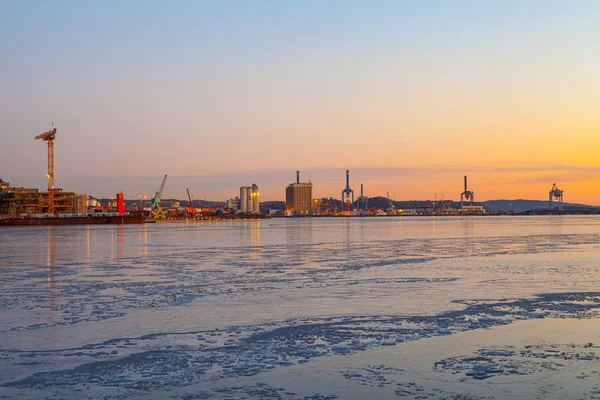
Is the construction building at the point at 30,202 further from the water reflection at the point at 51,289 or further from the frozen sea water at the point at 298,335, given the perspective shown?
the frozen sea water at the point at 298,335

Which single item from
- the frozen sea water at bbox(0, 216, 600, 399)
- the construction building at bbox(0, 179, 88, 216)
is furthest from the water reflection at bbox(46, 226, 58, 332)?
the construction building at bbox(0, 179, 88, 216)

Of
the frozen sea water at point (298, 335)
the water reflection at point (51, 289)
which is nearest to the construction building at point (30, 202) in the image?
the water reflection at point (51, 289)

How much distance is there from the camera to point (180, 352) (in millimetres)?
9102

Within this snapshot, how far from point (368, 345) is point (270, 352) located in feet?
4.78

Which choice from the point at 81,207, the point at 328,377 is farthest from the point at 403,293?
the point at 81,207

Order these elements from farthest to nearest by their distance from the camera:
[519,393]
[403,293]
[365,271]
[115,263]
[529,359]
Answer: [115,263], [365,271], [403,293], [529,359], [519,393]

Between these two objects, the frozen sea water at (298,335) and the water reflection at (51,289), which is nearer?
the frozen sea water at (298,335)

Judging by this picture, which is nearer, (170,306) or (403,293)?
(170,306)

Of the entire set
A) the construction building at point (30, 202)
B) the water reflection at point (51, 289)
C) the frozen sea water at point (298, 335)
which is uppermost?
the construction building at point (30, 202)

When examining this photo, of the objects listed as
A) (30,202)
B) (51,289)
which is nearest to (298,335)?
(51,289)

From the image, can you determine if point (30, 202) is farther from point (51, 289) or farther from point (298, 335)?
point (298, 335)

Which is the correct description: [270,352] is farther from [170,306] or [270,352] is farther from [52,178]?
[52,178]

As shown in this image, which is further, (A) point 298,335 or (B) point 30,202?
(B) point 30,202

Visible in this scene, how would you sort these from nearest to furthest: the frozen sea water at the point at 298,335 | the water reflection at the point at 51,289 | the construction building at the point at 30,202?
the frozen sea water at the point at 298,335 < the water reflection at the point at 51,289 < the construction building at the point at 30,202
